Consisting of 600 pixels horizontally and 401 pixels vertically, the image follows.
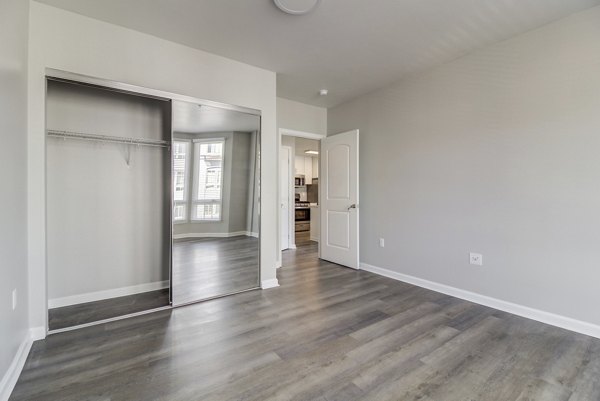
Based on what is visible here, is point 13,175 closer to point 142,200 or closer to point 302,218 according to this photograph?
point 142,200

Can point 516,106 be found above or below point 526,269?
above

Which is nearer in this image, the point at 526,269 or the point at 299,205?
the point at 526,269

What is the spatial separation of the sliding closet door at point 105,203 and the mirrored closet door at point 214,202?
1.19ft

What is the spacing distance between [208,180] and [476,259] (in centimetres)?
308

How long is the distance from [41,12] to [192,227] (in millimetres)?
2179

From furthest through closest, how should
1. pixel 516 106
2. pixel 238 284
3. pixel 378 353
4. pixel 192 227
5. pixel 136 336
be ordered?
pixel 238 284 < pixel 192 227 < pixel 516 106 < pixel 136 336 < pixel 378 353

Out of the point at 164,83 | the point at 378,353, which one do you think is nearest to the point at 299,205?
the point at 164,83

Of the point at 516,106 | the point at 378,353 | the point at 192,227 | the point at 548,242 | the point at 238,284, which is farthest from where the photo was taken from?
the point at 238,284

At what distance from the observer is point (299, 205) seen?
8445 mm

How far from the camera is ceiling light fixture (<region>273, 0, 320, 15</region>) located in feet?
7.01

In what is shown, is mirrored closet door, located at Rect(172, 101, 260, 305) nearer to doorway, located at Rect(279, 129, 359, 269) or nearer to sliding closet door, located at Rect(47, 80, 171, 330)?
sliding closet door, located at Rect(47, 80, 171, 330)

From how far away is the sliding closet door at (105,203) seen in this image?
261 cm

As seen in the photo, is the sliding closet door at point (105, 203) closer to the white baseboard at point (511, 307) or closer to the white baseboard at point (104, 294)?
the white baseboard at point (104, 294)

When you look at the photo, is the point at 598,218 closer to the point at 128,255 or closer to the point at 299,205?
the point at 128,255
